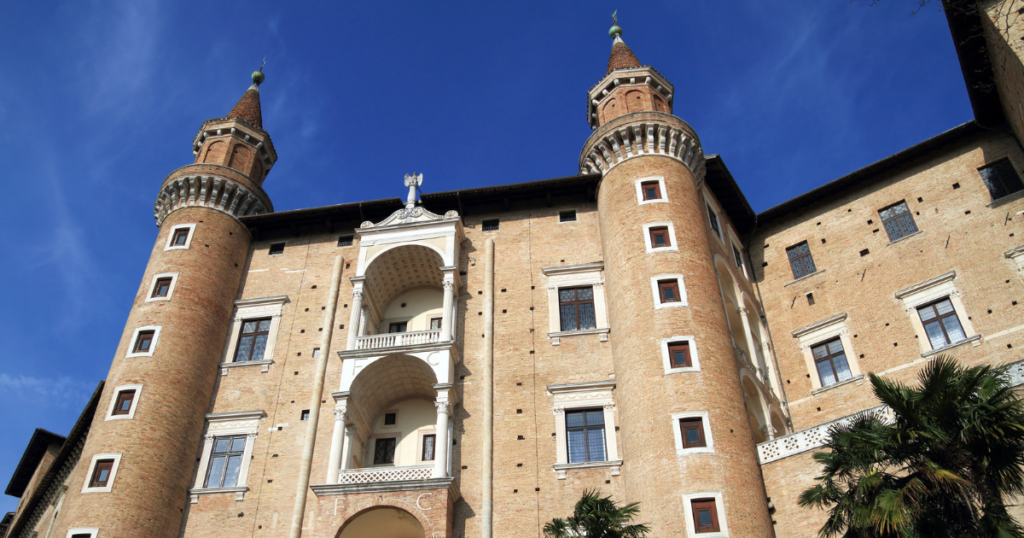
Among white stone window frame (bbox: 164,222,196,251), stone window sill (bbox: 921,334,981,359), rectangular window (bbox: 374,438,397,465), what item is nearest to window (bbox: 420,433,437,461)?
rectangular window (bbox: 374,438,397,465)

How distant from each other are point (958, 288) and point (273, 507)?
21382mm

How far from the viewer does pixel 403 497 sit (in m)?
Answer: 20.8

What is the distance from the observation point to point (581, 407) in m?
22.9

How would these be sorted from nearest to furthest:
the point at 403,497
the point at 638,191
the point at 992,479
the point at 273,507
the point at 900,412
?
the point at 992,479, the point at 900,412, the point at 403,497, the point at 273,507, the point at 638,191

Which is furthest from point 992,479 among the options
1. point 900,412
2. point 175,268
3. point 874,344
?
point 175,268

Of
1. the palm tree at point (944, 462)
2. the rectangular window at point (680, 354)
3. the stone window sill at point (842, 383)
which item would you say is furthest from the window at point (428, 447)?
the palm tree at point (944, 462)

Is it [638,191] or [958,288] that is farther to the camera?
[638,191]

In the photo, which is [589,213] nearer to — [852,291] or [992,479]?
[852,291]

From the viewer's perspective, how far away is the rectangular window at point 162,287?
86.7 ft

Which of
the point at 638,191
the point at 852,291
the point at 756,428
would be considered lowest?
the point at 756,428

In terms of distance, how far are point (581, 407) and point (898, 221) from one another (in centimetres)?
1312

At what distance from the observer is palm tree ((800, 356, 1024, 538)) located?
39.9 ft

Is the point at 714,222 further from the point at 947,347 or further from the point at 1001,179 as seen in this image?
the point at 1001,179

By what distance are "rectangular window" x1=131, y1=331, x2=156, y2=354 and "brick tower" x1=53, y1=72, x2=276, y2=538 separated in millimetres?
35
